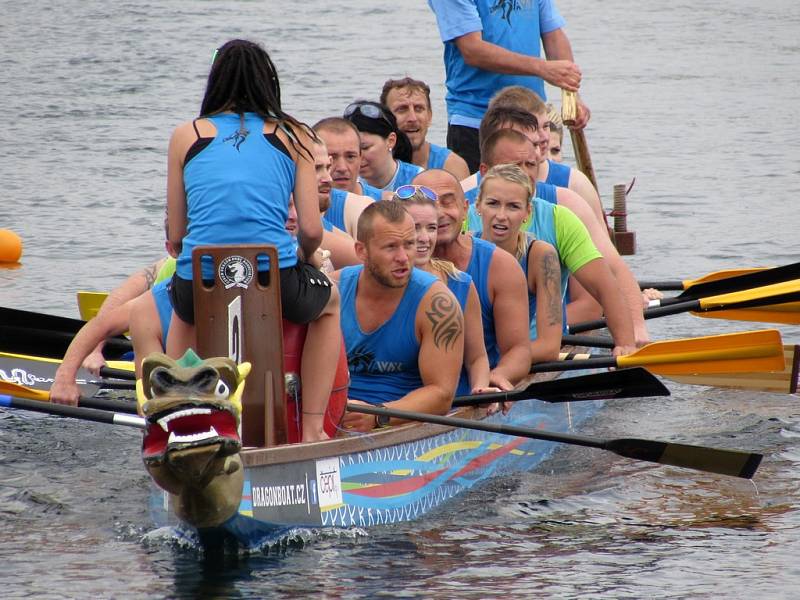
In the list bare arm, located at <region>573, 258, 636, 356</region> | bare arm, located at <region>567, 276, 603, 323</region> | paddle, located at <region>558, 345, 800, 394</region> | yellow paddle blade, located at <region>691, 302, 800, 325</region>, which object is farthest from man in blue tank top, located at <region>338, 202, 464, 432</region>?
yellow paddle blade, located at <region>691, 302, 800, 325</region>

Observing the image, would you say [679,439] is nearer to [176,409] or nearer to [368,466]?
[368,466]

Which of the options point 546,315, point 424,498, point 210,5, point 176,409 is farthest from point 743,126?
point 176,409

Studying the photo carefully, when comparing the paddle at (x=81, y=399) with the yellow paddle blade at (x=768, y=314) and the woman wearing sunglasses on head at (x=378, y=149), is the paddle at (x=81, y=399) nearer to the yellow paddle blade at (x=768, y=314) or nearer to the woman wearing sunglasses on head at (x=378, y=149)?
the woman wearing sunglasses on head at (x=378, y=149)

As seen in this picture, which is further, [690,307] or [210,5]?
[210,5]

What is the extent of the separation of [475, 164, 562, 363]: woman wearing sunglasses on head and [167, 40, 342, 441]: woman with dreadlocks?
1.67 m

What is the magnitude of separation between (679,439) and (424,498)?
8.06 ft

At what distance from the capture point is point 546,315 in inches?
300

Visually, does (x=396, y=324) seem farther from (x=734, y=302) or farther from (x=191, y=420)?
(x=734, y=302)

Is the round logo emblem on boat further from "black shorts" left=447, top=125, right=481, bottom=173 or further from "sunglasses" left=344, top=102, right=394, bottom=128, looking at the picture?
"black shorts" left=447, top=125, right=481, bottom=173

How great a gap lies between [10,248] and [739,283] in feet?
22.2

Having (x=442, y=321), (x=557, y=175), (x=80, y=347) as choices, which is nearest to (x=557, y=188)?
(x=557, y=175)

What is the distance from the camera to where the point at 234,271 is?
5789mm

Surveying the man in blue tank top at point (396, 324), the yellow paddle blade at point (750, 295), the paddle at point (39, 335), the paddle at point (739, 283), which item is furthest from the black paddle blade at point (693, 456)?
the paddle at point (39, 335)

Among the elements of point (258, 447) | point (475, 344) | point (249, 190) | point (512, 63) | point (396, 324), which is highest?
point (512, 63)
